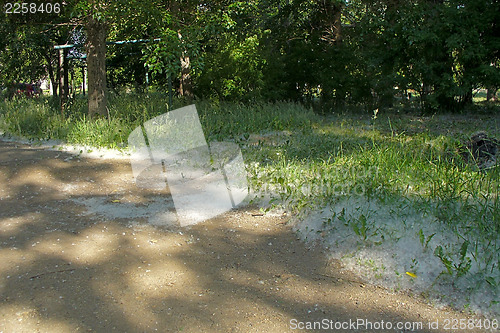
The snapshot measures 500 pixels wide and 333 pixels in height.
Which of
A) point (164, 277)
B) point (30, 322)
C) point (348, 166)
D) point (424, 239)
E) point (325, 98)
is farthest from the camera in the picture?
point (325, 98)

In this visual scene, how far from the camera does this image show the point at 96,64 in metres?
9.77

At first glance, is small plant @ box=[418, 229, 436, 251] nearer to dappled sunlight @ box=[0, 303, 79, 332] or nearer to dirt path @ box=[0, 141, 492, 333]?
dirt path @ box=[0, 141, 492, 333]

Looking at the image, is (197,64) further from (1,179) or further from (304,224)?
(304,224)

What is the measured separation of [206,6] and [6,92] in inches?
364

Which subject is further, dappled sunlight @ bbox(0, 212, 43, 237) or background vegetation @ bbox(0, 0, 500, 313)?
dappled sunlight @ bbox(0, 212, 43, 237)

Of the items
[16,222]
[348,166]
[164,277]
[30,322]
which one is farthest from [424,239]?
[16,222]

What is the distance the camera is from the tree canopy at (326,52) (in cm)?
1191

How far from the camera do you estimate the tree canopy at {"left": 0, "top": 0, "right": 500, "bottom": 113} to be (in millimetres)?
11914

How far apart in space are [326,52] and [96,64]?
8418 millimetres

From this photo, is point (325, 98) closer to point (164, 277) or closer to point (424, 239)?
point (424, 239)

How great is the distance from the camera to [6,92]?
17.2m

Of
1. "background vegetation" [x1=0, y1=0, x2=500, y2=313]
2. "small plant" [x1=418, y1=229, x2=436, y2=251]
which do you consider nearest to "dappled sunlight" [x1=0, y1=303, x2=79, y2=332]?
"background vegetation" [x1=0, y1=0, x2=500, y2=313]

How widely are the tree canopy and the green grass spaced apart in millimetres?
1669

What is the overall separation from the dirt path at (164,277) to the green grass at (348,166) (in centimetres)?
58
